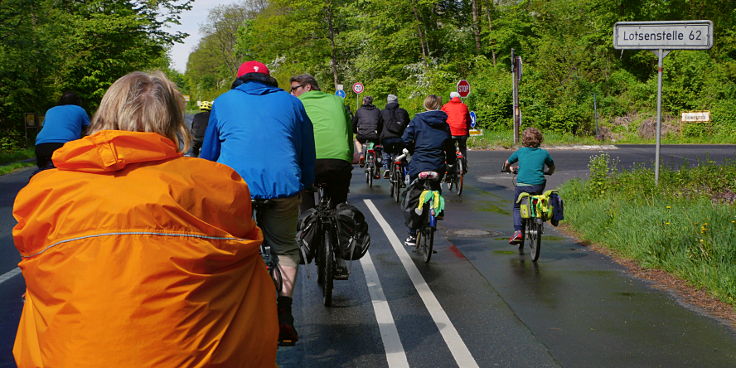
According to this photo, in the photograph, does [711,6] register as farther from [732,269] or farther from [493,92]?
[732,269]

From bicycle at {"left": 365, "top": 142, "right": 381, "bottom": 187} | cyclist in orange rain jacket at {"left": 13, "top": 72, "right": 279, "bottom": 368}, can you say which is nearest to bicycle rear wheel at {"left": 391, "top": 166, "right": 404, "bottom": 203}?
bicycle at {"left": 365, "top": 142, "right": 381, "bottom": 187}

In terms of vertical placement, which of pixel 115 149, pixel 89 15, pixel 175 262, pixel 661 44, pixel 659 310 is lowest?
pixel 659 310

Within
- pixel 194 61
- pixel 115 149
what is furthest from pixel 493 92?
pixel 194 61

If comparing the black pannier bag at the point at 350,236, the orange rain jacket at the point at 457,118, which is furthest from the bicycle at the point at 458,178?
the black pannier bag at the point at 350,236

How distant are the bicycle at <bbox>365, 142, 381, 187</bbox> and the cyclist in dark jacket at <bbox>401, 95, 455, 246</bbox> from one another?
27.8ft

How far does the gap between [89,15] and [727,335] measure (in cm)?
3873

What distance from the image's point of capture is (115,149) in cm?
233

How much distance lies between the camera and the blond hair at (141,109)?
2652mm

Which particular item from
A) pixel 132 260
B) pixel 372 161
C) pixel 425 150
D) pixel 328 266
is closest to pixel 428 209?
pixel 425 150

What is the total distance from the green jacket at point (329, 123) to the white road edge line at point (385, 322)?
1.27 meters

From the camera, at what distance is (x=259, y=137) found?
5062mm

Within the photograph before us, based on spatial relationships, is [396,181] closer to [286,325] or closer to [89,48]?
[286,325]

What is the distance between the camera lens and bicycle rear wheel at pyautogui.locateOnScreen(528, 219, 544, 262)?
9.16 m

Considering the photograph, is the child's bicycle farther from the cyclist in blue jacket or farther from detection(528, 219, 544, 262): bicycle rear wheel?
the cyclist in blue jacket
